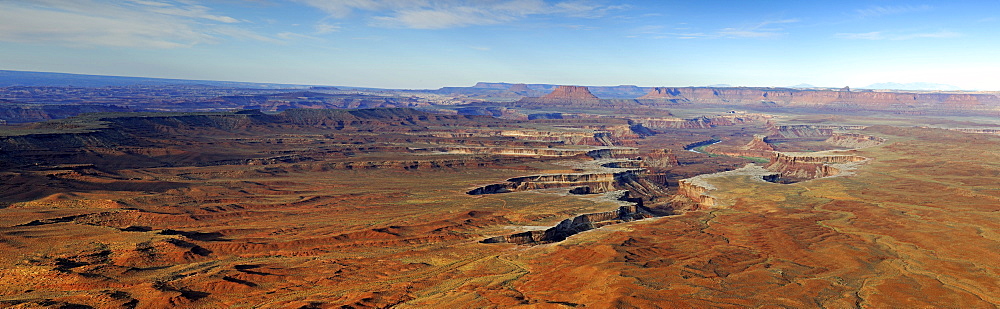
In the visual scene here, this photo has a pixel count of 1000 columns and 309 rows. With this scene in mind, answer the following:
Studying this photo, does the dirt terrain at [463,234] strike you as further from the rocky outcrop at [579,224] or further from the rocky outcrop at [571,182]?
the rocky outcrop at [571,182]

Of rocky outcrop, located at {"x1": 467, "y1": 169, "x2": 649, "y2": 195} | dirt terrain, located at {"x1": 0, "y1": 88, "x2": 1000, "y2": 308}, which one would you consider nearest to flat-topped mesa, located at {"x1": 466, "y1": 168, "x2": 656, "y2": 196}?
rocky outcrop, located at {"x1": 467, "y1": 169, "x2": 649, "y2": 195}

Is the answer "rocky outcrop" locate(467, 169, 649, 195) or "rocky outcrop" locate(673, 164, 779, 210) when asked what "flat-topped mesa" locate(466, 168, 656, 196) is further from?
"rocky outcrop" locate(673, 164, 779, 210)

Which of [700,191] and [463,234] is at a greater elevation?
[463,234]

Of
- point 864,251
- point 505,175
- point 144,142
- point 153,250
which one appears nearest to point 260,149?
point 144,142

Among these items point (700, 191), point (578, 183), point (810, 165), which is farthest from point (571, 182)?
point (810, 165)

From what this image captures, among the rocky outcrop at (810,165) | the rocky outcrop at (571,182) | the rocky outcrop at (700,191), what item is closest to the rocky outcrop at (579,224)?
the rocky outcrop at (700,191)

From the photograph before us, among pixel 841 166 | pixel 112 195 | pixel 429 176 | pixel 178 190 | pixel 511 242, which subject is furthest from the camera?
pixel 841 166

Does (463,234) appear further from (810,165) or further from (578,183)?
(810,165)

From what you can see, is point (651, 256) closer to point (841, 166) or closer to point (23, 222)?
point (23, 222)
